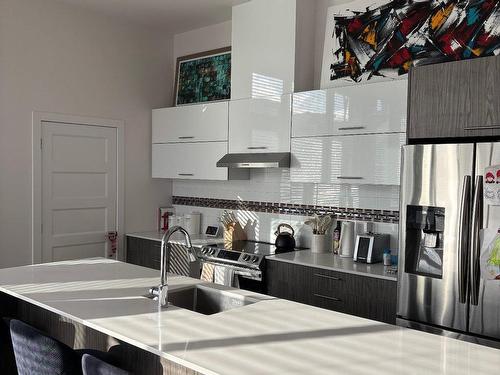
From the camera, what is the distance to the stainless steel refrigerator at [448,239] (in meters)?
2.82

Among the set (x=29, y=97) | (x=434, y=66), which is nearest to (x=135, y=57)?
(x=29, y=97)

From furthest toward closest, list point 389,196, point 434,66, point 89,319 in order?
point 389,196 < point 434,66 < point 89,319

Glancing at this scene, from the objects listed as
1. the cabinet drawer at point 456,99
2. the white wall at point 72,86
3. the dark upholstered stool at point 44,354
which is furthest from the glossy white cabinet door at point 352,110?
the dark upholstered stool at point 44,354

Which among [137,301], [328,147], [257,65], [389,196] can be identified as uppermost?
[257,65]

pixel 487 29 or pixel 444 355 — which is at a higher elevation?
pixel 487 29

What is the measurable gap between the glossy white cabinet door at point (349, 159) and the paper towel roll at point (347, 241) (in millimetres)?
411

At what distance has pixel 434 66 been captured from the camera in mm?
3064

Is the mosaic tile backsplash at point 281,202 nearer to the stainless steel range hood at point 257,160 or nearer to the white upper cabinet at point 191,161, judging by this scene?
the white upper cabinet at point 191,161

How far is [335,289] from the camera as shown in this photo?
3650 mm

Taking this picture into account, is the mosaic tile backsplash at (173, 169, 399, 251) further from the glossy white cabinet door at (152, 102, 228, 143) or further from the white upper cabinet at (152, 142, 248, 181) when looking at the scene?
the glossy white cabinet door at (152, 102, 228, 143)

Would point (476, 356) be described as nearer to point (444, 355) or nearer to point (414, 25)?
point (444, 355)

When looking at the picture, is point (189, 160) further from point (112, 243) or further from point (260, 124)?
point (112, 243)

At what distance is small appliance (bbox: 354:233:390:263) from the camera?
3879 mm

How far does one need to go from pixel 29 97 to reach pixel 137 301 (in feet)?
9.16
